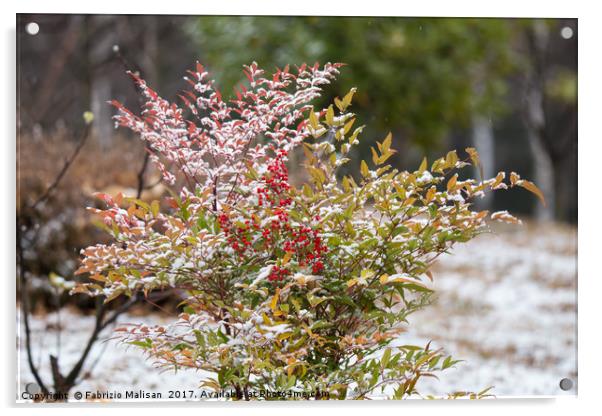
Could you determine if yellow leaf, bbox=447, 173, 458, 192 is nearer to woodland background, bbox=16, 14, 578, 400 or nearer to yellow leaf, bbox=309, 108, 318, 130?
yellow leaf, bbox=309, 108, 318, 130

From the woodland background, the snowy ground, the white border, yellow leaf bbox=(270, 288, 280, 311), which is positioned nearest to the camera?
yellow leaf bbox=(270, 288, 280, 311)

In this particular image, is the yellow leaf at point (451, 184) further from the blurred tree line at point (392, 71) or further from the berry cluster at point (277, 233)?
the blurred tree line at point (392, 71)

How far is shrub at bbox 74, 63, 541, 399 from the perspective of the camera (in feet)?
6.57

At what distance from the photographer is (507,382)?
3.60 metres

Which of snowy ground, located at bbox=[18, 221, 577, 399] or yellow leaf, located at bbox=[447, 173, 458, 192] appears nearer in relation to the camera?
yellow leaf, located at bbox=[447, 173, 458, 192]

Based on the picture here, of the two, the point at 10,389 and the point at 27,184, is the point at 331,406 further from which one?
the point at 27,184

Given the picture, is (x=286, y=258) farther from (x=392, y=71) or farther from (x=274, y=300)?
(x=392, y=71)

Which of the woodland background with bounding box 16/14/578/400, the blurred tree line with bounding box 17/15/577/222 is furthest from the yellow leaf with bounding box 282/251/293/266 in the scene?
the blurred tree line with bounding box 17/15/577/222

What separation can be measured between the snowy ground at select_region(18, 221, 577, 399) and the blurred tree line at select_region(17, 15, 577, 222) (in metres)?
0.69

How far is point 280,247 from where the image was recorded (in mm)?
2051

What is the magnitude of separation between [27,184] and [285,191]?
2667 millimetres
